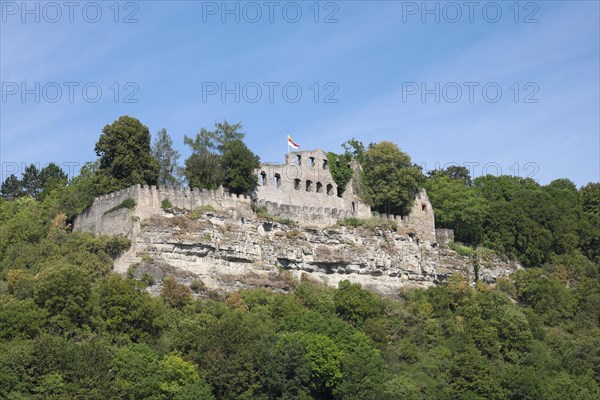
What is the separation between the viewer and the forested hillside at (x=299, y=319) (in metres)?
55.5

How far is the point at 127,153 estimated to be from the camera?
219 feet

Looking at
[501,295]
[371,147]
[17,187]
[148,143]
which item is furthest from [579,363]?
[17,187]

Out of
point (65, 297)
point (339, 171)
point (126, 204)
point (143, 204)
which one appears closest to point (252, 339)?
point (65, 297)

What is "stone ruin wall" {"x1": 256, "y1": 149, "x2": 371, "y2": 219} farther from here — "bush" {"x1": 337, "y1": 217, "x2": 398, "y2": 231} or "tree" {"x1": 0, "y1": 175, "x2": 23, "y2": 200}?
"tree" {"x1": 0, "y1": 175, "x2": 23, "y2": 200}

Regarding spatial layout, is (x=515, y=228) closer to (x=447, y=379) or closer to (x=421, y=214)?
(x=421, y=214)

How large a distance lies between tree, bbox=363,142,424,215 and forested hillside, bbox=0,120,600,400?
0.08 meters

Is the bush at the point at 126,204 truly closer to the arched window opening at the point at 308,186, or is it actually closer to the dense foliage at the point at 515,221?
the arched window opening at the point at 308,186

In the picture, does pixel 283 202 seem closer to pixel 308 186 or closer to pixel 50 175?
pixel 308 186

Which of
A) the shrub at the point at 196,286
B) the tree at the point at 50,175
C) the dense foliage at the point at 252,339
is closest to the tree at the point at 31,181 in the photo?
the tree at the point at 50,175

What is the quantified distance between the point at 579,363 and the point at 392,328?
9322mm

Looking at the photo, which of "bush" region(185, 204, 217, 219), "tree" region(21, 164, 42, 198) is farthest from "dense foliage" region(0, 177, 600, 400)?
"tree" region(21, 164, 42, 198)

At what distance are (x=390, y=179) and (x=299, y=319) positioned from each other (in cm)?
1655

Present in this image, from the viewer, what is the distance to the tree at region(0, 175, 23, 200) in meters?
86.7

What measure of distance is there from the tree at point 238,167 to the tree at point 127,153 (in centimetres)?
383
